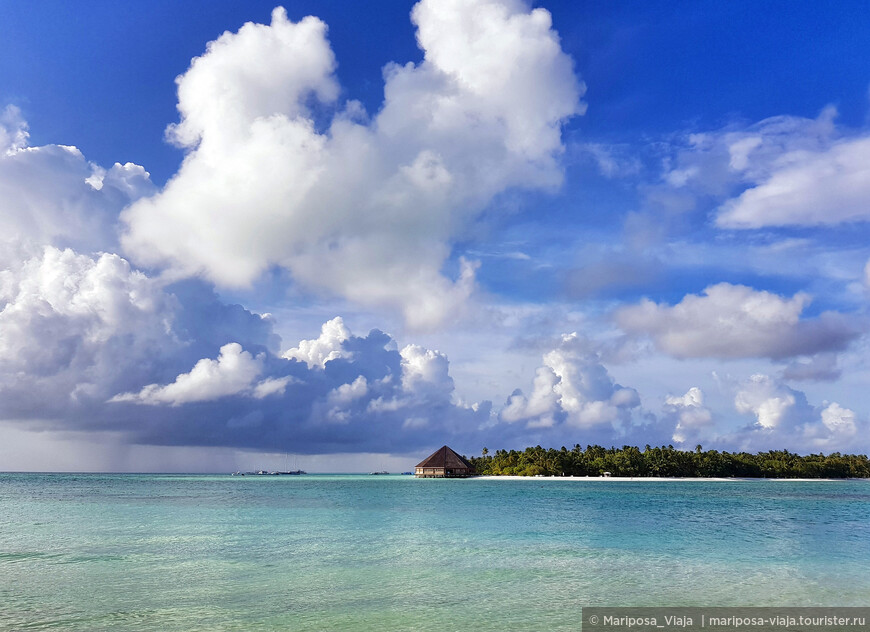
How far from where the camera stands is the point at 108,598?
18531 mm

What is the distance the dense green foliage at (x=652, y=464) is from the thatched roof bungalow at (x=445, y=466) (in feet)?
52.9

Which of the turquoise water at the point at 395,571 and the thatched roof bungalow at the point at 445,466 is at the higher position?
the turquoise water at the point at 395,571

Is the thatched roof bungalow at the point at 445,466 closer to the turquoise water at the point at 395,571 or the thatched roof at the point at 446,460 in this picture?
the thatched roof at the point at 446,460

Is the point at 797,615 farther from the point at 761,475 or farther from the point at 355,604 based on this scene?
the point at 761,475

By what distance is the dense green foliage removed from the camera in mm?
175875

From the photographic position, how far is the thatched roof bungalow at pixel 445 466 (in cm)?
17675

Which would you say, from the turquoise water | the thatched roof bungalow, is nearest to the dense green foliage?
the thatched roof bungalow

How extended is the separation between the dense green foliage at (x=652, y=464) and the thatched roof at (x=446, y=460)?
57.4ft

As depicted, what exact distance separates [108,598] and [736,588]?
20.1 meters

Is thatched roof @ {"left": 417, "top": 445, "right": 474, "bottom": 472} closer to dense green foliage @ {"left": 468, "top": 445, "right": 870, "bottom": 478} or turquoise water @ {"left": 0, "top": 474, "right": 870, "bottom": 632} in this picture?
dense green foliage @ {"left": 468, "top": 445, "right": 870, "bottom": 478}

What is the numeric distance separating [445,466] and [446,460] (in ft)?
6.37

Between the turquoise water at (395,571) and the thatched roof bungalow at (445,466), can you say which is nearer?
the turquoise water at (395,571)

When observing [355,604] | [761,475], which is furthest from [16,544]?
[761,475]

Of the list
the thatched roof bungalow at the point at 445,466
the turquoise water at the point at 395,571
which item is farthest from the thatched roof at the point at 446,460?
the turquoise water at the point at 395,571
